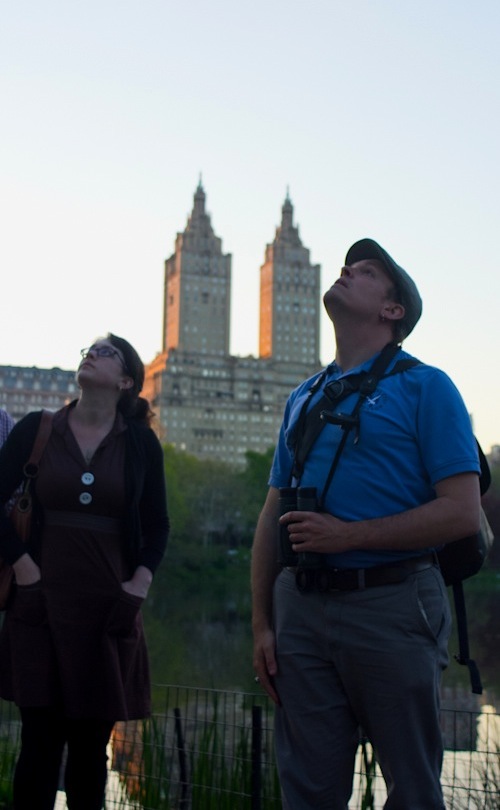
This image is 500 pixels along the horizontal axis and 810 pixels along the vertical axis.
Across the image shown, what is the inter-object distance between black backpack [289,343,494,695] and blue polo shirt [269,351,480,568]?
0.10 ft

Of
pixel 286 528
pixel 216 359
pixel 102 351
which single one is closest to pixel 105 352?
pixel 102 351

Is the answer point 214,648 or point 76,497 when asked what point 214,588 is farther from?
point 76,497

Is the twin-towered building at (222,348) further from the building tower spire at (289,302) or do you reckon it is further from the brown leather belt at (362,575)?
the brown leather belt at (362,575)

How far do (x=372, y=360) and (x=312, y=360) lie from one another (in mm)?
138542

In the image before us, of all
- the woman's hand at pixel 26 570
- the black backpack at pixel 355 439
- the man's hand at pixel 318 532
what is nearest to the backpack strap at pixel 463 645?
the black backpack at pixel 355 439

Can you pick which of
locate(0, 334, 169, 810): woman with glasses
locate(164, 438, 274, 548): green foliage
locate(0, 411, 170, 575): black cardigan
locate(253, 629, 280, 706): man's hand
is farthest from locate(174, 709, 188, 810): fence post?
locate(164, 438, 274, 548): green foliage

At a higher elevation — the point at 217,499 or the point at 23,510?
the point at 217,499

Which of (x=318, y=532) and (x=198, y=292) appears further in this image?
(x=198, y=292)

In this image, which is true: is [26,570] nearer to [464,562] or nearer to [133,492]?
[133,492]

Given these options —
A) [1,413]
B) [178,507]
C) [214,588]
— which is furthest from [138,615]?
[178,507]

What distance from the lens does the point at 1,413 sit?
5.00 m

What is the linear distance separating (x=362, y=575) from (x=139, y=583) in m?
1.30

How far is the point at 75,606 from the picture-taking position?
409cm

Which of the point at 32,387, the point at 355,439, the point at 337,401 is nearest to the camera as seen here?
the point at 355,439
